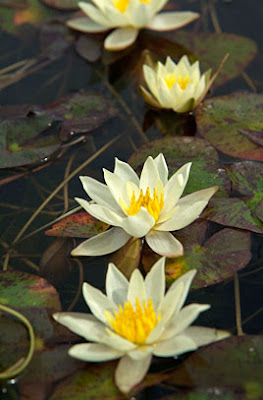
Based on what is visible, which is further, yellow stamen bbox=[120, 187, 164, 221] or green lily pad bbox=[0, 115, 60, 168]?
green lily pad bbox=[0, 115, 60, 168]

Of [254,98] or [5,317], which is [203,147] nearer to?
[254,98]

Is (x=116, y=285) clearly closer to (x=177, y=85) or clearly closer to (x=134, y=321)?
(x=134, y=321)

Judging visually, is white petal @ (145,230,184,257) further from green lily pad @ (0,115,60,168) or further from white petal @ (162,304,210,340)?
green lily pad @ (0,115,60,168)

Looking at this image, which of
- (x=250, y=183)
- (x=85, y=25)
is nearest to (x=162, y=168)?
(x=250, y=183)

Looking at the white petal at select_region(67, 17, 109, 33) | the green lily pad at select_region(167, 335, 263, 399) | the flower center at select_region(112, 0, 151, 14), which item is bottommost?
the green lily pad at select_region(167, 335, 263, 399)

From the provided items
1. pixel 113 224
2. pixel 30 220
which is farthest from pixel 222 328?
pixel 30 220

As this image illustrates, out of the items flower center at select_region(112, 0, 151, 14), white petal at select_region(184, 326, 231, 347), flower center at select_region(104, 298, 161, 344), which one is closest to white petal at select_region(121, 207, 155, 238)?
flower center at select_region(104, 298, 161, 344)

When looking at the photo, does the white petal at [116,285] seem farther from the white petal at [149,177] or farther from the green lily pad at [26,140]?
the green lily pad at [26,140]
